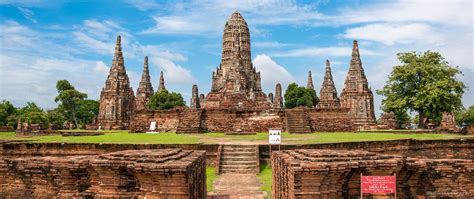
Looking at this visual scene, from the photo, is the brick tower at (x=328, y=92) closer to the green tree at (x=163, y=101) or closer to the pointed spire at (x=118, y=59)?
the green tree at (x=163, y=101)

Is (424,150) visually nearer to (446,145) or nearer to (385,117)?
(446,145)

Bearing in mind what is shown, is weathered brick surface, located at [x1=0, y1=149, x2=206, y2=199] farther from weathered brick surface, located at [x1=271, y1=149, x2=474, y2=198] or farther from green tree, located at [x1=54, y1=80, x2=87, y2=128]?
green tree, located at [x1=54, y1=80, x2=87, y2=128]

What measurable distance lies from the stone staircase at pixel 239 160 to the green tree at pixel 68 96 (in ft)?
162

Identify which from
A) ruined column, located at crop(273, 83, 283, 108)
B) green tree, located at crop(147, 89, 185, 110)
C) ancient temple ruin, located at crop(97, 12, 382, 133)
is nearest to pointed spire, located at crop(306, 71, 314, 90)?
ancient temple ruin, located at crop(97, 12, 382, 133)

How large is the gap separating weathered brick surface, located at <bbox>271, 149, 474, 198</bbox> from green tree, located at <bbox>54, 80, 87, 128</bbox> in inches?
2203

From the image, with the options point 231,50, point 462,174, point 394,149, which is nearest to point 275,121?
point 394,149

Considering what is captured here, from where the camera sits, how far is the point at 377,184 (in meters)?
5.79

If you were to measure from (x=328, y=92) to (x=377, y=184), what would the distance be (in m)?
53.6

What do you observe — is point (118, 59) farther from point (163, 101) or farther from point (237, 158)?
point (237, 158)

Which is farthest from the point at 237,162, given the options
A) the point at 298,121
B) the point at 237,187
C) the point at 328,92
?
the point at 328,92

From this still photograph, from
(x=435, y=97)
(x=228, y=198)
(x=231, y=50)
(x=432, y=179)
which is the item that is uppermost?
(x=231, y=50)

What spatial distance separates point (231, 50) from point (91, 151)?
148 feet

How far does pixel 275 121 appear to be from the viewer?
78.4ft

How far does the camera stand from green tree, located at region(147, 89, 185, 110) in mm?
66812
